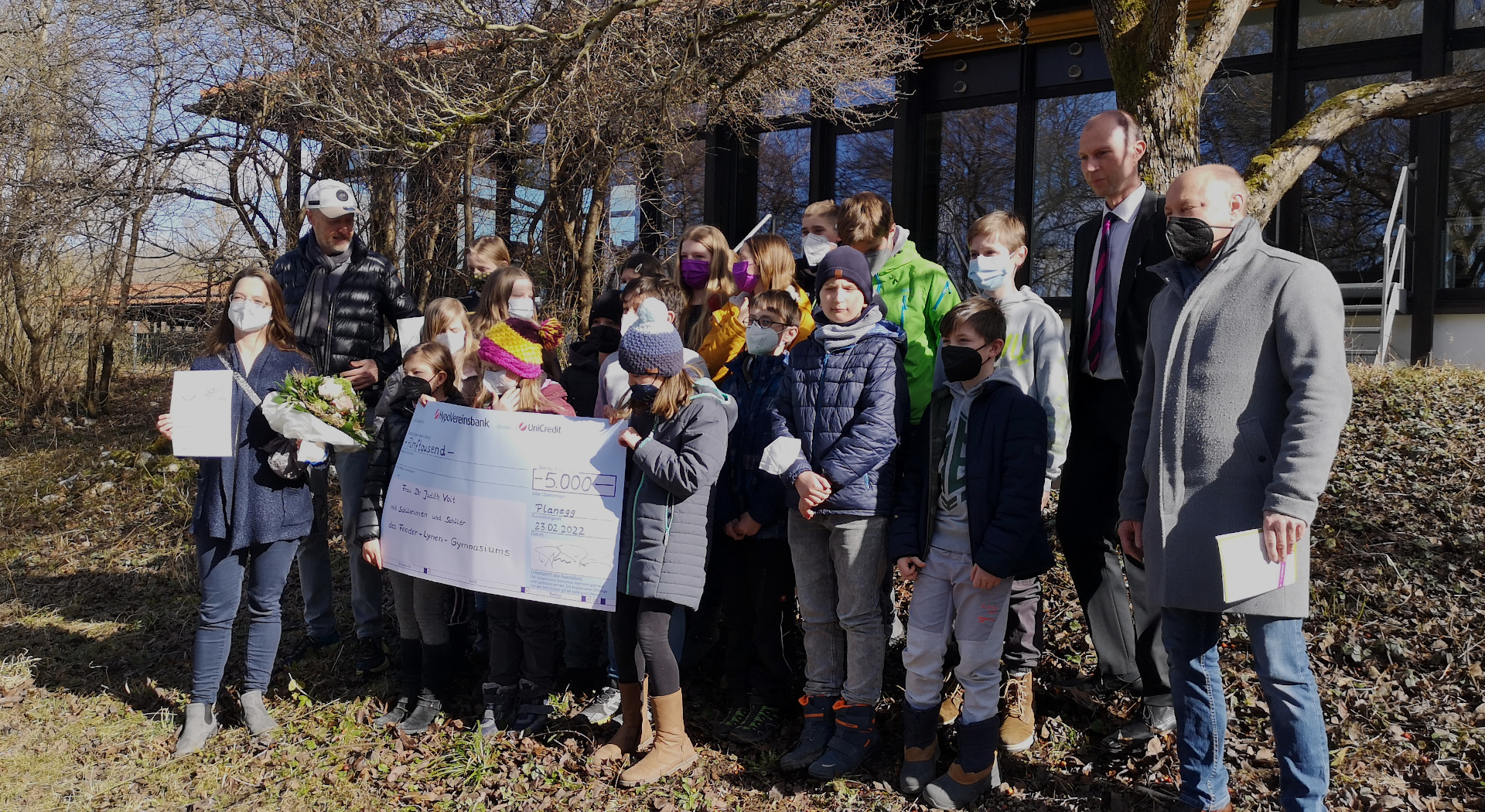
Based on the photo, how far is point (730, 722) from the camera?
448 centimetres

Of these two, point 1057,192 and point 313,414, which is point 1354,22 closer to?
point 1057,192

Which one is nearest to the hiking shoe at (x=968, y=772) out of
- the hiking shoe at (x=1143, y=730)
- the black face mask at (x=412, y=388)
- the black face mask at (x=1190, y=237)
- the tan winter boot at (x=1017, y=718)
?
the tan winter boot at (x=1017, y=718)

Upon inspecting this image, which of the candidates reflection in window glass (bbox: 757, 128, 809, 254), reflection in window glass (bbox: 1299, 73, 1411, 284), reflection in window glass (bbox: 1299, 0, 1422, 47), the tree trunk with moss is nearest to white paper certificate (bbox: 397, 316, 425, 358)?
the tree trunk with moss

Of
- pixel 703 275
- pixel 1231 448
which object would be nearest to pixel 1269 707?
pixel 1231 448

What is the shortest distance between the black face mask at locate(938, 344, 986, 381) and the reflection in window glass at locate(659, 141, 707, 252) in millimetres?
7095

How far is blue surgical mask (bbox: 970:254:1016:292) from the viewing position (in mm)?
4062

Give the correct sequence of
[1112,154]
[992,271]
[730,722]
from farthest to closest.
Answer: [730,722] → [992,271] → [1112,154]

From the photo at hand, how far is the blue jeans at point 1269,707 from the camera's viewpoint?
2.96 metres

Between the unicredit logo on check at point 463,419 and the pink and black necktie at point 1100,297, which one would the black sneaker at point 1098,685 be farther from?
the unicredit logo on check at point 463,419

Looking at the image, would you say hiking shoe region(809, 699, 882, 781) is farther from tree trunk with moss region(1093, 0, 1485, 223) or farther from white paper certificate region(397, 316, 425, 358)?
tree trunk with moss region(1093, 0, 1485, 223)

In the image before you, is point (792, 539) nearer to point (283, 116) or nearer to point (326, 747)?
point (326, 747)

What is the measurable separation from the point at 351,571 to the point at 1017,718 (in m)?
3.43

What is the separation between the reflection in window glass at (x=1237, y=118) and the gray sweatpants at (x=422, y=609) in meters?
9.15

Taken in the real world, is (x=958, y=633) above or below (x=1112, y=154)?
below
